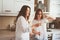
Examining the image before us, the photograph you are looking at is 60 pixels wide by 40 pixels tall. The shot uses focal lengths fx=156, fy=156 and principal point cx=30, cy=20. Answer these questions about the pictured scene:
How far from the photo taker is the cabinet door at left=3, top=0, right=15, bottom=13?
3.88 meters

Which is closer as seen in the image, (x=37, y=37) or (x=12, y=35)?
(x=37, y=37)

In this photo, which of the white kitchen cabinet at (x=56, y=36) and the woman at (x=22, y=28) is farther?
the white kitchen cabinet at (x=56, y=36)

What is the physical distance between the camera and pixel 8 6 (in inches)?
153

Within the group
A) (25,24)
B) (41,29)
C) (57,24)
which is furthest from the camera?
(57,24)

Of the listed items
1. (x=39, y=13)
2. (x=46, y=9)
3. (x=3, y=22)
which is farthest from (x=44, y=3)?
(x=39, y=13)

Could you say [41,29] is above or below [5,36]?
above

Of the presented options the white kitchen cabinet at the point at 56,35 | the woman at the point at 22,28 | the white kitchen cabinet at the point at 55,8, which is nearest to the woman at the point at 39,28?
the woman at the point at 22,28

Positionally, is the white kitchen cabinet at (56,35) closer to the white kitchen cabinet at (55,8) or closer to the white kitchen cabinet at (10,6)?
the white kitchen cabinet at (55,8)

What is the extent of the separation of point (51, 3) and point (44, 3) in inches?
8.2

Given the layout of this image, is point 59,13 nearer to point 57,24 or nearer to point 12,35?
point 57,24

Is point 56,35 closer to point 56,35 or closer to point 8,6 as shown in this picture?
point 56,35

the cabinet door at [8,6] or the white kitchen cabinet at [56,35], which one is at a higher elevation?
the cabinet door at [8,6]

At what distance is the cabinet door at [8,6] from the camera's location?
3.88m

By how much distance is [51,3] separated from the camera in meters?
4.09
